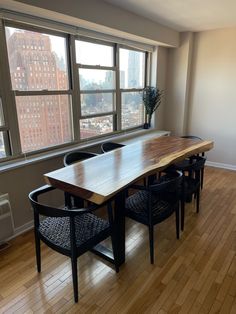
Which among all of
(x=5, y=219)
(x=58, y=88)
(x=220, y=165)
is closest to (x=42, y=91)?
(x=58, y=88)

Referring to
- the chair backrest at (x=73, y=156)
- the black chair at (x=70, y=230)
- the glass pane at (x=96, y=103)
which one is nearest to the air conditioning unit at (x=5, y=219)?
the black chair at (x=70, y=230)

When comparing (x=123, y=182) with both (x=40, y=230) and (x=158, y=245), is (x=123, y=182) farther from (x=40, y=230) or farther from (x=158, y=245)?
(x=158, y=245)

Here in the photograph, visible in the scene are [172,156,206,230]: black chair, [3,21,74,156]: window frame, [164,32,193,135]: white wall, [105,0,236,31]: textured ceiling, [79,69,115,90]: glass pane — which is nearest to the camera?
[3,21,74,156]: window frame

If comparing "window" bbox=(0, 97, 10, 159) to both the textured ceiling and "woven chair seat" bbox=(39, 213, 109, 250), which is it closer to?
"woven chair seat" bbox=(39, 213, 109, 250)

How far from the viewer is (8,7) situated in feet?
6.79

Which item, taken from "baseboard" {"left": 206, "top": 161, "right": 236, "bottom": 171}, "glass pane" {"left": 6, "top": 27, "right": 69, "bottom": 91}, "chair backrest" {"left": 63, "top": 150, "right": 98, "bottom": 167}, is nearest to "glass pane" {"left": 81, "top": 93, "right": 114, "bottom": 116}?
"glass pane" {"left": 6, "top": 27, "right": 69, "bottom": 91}

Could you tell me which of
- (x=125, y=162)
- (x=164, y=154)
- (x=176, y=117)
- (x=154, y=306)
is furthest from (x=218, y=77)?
(x=154, y=306)

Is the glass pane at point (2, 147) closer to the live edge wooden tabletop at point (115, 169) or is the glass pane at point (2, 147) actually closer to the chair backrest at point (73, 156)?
the chair backrest at point (73, 156)

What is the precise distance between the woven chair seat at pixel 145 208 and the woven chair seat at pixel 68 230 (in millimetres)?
330

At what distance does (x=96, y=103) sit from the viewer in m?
3.42

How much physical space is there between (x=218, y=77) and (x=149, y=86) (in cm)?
123

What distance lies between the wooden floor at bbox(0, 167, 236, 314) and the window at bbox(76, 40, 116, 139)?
5.28ft

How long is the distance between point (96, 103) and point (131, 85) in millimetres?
994

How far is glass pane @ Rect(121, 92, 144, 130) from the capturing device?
13.2 ft
